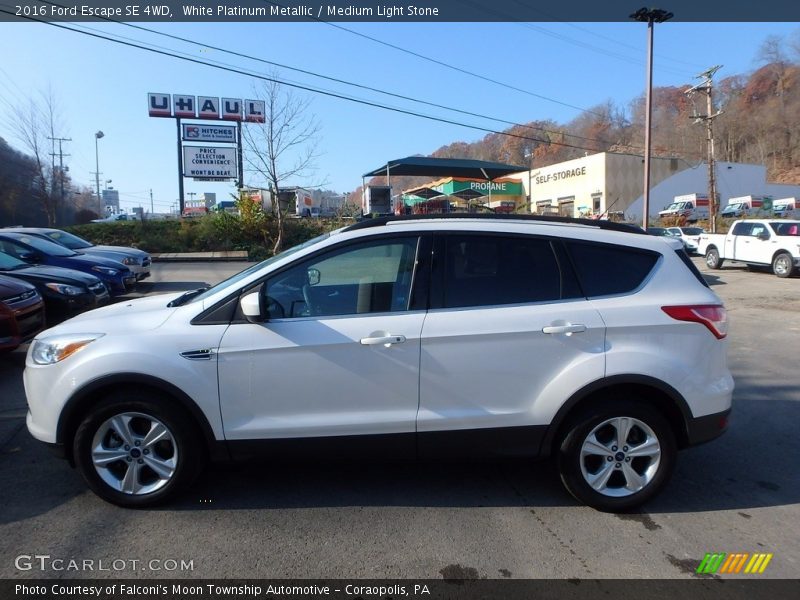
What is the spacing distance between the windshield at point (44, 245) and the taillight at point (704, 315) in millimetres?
12659

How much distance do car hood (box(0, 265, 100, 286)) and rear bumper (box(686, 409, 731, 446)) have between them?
9318 mm

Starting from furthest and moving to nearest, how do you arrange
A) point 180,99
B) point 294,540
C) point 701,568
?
point 180,99 < point 294,540 < point 701,568

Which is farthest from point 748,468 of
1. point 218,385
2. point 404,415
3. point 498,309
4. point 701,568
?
point 218,385

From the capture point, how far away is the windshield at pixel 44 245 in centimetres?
1183

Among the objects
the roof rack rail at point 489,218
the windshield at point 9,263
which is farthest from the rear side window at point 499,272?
the windshield at point 9,263

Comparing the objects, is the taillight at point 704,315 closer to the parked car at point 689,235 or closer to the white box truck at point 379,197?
the parked car at point 689,235

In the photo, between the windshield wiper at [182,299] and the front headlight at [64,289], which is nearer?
the windshield wiper at [182,299]

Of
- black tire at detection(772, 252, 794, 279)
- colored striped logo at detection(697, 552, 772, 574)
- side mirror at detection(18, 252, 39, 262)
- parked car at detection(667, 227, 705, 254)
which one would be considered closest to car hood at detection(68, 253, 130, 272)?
side mirror at detection(18, 252, 39, 262)

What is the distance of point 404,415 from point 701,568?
180 cm

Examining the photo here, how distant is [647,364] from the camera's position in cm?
332

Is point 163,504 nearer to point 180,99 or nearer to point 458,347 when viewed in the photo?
point 458,347

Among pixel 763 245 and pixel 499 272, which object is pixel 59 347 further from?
pixel 763 245

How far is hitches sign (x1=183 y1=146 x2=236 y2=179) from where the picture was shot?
33250 mm

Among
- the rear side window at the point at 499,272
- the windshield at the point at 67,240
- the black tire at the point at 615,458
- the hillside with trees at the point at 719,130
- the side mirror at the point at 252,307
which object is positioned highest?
Answer: the hillside with trees at the point at 719,130
